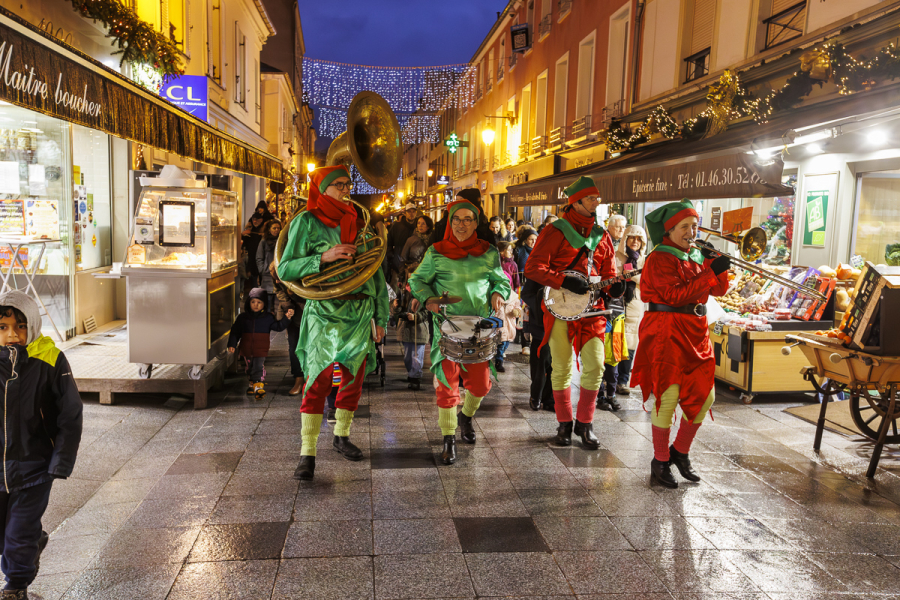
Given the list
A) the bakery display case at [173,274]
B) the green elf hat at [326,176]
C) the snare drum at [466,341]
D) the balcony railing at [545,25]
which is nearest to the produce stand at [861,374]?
the snare drum at [466,341]

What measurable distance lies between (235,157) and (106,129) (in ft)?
13.3

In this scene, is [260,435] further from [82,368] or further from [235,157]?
[235,157]

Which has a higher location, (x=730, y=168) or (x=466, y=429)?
(x=730, y=168)

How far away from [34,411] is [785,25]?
9331 millimetres

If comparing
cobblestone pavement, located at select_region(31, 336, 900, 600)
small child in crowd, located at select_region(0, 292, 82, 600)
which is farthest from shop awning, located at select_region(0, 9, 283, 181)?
cobblestone pavement, located at select_region(31, 336, 900, 600)

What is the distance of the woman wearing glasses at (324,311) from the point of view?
4.57 metres

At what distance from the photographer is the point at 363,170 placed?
507cm

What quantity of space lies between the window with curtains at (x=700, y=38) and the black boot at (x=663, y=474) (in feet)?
26.8

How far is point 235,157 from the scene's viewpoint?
8.63m

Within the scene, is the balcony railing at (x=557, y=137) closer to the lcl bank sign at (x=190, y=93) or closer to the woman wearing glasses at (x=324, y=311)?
the lcl bank sign at (x=190, y=93)

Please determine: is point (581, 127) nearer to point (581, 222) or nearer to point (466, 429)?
point (581, 222)

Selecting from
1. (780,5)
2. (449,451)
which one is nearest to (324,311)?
(449,451)

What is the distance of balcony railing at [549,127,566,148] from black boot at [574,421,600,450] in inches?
513

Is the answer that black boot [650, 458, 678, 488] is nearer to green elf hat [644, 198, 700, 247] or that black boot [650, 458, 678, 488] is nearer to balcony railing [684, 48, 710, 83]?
green elf hat [644, 198, 700, 247]
